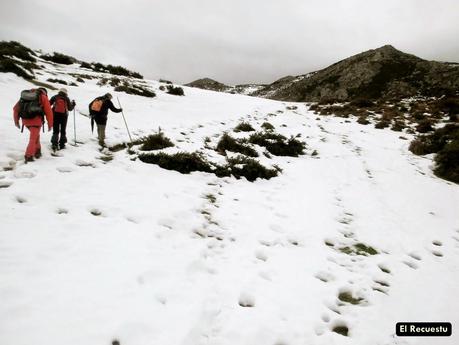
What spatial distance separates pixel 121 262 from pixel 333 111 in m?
22.8

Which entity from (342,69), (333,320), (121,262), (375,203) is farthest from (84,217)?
(342,69)

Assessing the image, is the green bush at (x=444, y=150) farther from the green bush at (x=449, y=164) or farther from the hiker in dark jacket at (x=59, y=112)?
the hiker in dark jacket at (x=59, y=112)

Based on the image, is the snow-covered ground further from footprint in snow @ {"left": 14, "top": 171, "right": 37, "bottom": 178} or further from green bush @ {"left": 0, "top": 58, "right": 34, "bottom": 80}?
green bush @ {"left": 0, "top": 58, "right": 34, "bottom": 80}

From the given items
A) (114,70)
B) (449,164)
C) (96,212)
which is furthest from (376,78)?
(96,212)

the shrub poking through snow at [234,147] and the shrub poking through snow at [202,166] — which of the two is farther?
the shrub poking through snow at [234,147]

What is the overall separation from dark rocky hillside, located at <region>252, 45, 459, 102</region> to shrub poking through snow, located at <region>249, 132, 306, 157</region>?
93.7ft

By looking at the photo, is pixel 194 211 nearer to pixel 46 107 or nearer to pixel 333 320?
pixel 333 320

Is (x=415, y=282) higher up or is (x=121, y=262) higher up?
(x=121, y=262)

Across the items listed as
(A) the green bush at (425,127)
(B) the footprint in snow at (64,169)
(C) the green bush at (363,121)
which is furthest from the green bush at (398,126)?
(B) the footprint in snow at (64,169)

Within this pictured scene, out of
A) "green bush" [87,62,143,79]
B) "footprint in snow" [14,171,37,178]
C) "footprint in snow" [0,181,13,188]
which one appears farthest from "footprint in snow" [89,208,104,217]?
"green bush" [87,62,143,79]

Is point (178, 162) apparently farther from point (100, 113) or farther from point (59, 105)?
point (59, 105)

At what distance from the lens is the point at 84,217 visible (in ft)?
15.9

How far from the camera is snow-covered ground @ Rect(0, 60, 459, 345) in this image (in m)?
3.15

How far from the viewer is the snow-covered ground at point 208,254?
3.15 m
